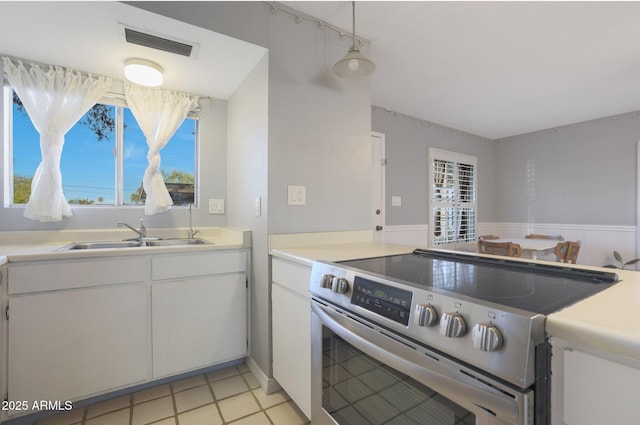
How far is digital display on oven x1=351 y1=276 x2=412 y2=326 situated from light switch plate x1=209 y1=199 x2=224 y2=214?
5.94 ft

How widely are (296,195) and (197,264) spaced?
0.78 metres

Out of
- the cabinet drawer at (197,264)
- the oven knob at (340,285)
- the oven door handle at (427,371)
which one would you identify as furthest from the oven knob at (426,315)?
the cabinet drawer at (197,264)

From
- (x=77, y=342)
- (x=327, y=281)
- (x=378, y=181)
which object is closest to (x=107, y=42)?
(x=77, y=342)

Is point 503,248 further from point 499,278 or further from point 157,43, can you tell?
point 157,43

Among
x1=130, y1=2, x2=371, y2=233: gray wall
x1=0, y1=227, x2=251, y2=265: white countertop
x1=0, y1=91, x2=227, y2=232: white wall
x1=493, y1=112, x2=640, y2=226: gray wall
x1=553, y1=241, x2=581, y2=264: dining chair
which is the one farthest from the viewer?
x1=493, y1=112, x2=640, y2=226: gray wall

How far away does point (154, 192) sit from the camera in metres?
2.21

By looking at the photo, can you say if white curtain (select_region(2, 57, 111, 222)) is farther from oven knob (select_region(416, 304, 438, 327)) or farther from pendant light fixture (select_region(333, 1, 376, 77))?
oven knob (select_region(416, 304, 438, 327))

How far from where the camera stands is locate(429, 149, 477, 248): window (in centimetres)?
391

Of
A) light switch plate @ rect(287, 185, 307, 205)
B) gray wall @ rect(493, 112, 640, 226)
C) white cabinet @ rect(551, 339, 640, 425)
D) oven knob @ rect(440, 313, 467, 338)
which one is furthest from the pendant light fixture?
gray wall @ rect(493, 112, 640, 226)

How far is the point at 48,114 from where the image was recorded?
6.17 feet

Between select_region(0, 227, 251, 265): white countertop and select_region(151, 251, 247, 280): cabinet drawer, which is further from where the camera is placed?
select_region(151, 251, 247, 280): cabinet drawer

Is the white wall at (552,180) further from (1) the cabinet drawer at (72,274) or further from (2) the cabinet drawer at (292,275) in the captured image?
Answer: (1) the cabinet drawer at (72,274)

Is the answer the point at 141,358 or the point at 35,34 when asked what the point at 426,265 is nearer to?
the point at 141,358

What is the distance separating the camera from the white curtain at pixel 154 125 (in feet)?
7.16
